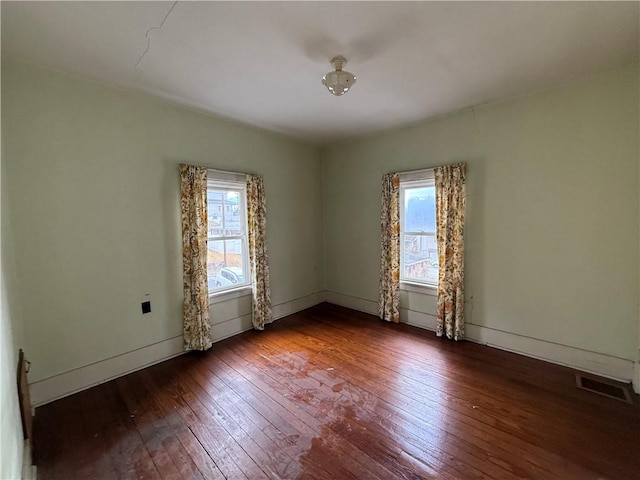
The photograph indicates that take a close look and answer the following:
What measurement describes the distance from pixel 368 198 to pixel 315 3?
2.70 meters

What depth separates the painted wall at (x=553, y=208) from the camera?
7.54ft

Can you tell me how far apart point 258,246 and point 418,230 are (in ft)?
6.86

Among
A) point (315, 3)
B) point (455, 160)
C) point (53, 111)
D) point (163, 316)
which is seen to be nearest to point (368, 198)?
point (455, 160)

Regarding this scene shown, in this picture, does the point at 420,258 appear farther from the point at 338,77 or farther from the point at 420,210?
the point at 338,77

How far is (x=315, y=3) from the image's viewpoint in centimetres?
153

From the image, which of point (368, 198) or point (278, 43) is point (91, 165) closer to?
point (278, 43)

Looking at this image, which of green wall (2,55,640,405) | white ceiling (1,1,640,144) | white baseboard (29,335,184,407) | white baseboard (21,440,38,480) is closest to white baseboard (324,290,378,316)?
green wall (2,55,640,405)

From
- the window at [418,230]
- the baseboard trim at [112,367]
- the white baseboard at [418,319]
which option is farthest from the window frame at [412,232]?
the baseboard trim at [112,367]

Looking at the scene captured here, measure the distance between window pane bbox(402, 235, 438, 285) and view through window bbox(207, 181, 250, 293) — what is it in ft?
7.07

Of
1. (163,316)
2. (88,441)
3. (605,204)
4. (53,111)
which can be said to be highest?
(53,111)

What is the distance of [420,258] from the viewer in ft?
11.8

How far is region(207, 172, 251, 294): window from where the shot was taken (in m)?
3.23

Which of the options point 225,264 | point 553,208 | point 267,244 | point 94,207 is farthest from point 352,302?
point 94,207

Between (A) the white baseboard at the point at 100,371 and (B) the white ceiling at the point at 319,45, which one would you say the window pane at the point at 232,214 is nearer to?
(B) the white ceiling at the point at 319,45
